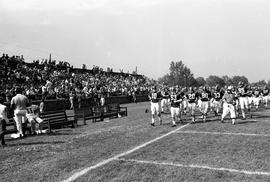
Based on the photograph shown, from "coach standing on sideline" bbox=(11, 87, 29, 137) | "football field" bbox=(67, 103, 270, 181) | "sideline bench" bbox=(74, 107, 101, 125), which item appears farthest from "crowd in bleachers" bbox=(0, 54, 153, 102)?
"football field" bbox=(67, 103, 270, 181)

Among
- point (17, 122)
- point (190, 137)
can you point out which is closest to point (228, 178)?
point (190, 137)

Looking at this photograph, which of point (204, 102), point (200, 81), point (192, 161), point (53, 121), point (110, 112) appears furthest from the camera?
point (200, 81)

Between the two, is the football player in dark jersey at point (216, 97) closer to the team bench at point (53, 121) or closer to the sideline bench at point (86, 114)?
the sideline bench at point (86, 114)

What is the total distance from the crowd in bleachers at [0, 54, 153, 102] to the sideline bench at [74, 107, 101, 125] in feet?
25.5

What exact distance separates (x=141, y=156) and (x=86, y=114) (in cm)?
1019

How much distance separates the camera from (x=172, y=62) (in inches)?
4636

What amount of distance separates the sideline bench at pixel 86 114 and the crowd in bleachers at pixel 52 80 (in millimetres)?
7760

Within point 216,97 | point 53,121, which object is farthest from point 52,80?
point 216,97

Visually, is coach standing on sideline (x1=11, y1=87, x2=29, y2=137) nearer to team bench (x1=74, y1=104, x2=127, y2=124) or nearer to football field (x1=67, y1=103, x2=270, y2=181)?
team bench (x1=74, y1=104, x2=127, y2=124)

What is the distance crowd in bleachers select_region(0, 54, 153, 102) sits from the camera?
87.2 feet

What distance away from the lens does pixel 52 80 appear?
104 feet

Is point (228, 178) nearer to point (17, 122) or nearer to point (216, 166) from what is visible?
point (216, 166)

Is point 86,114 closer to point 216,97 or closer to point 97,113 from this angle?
point 97,113

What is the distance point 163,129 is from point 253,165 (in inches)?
259
